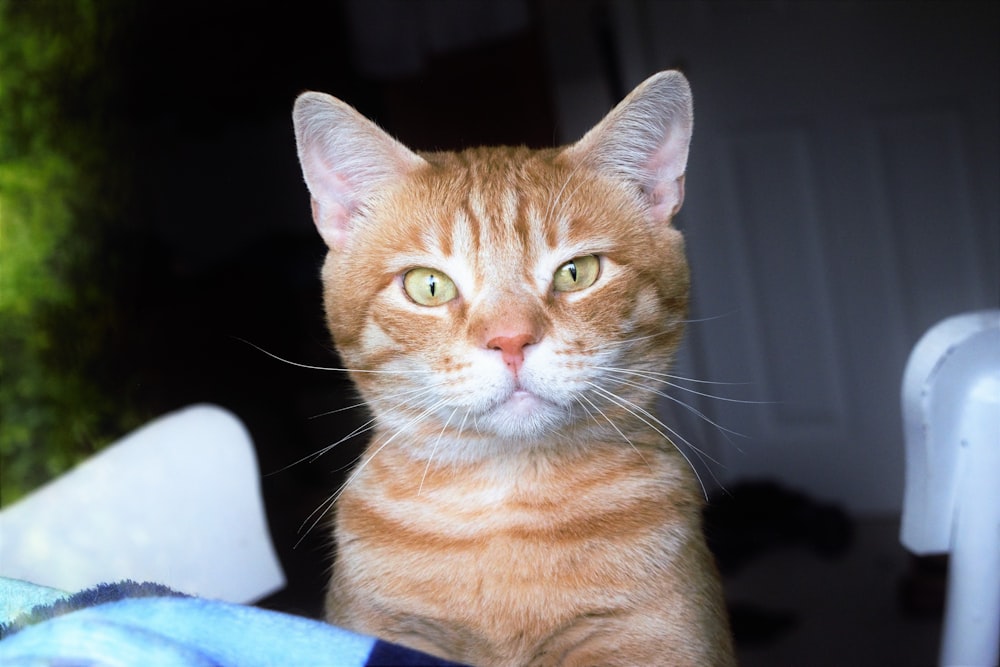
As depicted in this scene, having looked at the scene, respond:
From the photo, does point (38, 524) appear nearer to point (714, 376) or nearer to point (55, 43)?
point (55, 43)

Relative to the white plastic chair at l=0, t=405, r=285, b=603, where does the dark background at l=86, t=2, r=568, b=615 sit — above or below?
above

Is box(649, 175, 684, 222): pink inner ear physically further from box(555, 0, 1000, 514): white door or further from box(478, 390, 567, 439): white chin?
box(478, 390, 567, 439): white chin

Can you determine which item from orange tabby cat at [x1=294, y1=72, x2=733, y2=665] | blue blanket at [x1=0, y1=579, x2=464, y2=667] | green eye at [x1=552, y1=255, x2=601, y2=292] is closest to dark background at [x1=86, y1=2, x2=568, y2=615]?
orange tabby cat at [x1=294, y1=72, x2=733, y2=665]

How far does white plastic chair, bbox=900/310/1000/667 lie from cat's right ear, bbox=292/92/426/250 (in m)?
0.67

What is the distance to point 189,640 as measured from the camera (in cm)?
68

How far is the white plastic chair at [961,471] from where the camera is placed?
0.94 metres

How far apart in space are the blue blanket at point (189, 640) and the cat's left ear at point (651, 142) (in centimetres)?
68

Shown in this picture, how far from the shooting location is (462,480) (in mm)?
1114

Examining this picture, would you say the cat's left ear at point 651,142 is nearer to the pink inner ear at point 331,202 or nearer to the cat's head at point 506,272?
the cat's head at point 506,272

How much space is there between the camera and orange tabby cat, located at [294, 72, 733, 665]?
3.21 ft

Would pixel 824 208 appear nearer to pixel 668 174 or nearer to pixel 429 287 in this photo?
pixel 668 174

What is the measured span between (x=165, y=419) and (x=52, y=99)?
480 mm

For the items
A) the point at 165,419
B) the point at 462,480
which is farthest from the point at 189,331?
the point at 462,480

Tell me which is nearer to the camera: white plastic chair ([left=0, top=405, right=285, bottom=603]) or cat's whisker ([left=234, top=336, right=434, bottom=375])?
cat's whisker ([left=234, top=336, right=434, bottom=375])
